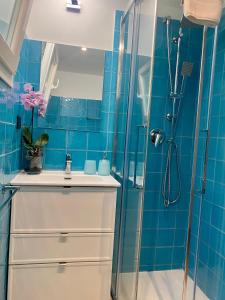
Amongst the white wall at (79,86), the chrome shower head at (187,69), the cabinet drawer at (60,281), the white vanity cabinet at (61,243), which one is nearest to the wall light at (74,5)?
the white wall at (79,86)

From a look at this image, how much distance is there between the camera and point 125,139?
214 centimetres

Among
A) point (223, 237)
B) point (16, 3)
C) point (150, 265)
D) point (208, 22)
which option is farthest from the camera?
point (150, 265)

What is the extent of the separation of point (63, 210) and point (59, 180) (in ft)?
0.83

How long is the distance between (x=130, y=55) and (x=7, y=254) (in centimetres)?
174

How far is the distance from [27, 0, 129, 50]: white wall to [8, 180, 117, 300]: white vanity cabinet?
1.33m

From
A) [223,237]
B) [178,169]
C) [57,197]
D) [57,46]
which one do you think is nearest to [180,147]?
[178,169]

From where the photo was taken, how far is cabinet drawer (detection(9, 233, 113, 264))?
1802mm

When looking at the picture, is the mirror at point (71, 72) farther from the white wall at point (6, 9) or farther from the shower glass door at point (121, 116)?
the white wall at point (6, 9)

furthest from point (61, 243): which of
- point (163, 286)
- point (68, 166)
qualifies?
point (163, 286)

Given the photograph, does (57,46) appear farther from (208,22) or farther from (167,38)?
(208,22)

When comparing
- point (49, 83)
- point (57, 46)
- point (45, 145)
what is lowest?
point (45, 145)

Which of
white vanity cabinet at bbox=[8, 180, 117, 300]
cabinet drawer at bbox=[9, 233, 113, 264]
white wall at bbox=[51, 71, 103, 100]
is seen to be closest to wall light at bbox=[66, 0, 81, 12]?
white wall at bbox=[51, 71, 103, 100]

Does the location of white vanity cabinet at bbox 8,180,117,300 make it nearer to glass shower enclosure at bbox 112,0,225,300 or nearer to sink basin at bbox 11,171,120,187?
sink basin at bbox 11,171,120,187

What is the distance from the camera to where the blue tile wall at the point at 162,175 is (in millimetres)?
2225
